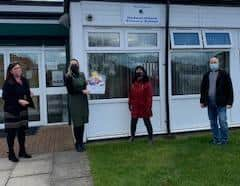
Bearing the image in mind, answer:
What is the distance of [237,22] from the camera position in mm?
10328

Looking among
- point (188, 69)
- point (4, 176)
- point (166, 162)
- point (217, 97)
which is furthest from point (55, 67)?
point (166, 162)

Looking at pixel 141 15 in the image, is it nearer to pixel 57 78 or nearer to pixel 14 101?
pixel 14 101

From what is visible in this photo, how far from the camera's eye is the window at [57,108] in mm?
12328

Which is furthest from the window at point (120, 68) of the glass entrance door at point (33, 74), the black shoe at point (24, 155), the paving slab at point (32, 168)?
the glass entrance door at point (33, 74)

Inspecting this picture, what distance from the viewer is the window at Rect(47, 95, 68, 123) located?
485 inches

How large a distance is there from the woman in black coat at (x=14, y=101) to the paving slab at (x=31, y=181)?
48.9 inches

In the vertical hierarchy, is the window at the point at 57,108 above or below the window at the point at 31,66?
below

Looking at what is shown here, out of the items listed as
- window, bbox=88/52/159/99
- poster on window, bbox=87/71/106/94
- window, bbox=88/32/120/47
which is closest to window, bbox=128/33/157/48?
window, bbox=88/52/159/99

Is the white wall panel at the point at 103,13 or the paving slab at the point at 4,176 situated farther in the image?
the white wall panel at the point at 103,13

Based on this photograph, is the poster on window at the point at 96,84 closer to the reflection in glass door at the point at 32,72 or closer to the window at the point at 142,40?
the window at the point at 142,40

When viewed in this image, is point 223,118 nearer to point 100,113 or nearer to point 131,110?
point 131,110

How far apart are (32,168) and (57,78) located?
5335 mm

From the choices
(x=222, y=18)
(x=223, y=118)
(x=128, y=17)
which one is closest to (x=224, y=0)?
(x=222, y=18)

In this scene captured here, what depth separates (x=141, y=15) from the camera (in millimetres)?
9430
